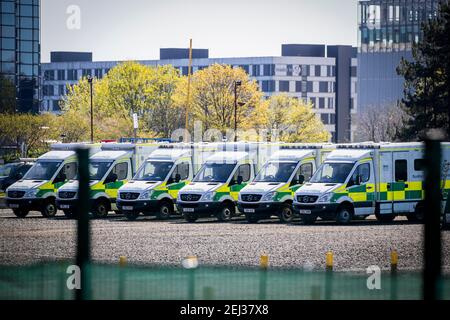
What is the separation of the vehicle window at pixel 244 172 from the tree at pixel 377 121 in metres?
64.3

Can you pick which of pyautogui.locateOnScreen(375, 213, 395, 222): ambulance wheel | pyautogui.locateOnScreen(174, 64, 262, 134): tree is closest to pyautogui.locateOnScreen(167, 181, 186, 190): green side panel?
pyautogui.locateOnScreen(375, 213, 395, 222): ambulance wheel

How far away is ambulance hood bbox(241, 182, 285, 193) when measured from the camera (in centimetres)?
3644

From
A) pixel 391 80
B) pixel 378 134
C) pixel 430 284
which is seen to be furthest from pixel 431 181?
pixel 391 80

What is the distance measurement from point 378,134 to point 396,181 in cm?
7497

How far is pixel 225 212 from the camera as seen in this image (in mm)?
38281

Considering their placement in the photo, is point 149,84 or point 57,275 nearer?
point 57,275

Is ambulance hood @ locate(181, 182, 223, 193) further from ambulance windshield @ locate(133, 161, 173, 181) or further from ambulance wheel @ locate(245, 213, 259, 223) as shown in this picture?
ambulance wheel @ locate(245, 213, 259, 223)

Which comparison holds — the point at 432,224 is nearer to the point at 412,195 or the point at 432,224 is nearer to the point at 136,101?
Result: the point at 412,195

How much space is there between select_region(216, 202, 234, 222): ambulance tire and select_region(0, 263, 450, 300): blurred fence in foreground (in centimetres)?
2881

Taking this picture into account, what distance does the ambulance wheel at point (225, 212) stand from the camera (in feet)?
125

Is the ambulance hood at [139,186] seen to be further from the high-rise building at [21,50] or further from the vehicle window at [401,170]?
the high-rise building at [21,50]

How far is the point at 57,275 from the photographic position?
29.6ft

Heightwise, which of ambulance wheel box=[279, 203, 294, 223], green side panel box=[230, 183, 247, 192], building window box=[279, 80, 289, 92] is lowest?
ambulance wheel box=[279, 203, 294, 223]
